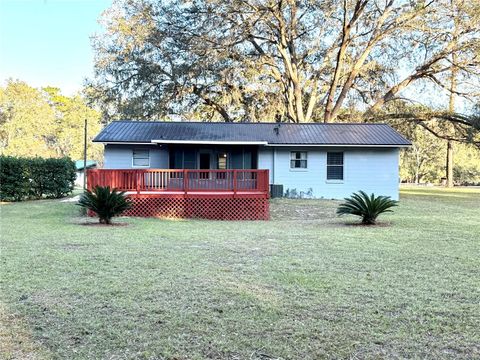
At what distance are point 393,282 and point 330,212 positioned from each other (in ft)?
28.7

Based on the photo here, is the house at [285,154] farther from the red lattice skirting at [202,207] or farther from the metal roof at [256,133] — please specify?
the red lattice skirting at [202,207]

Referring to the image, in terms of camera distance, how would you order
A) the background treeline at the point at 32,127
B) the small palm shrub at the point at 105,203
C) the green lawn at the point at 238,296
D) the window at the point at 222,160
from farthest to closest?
the background treeline at the point at 32,127 → the window at the point at 222,160 → the small palm shrub at the point at 105,203 → the green lawn at the point at 238,296

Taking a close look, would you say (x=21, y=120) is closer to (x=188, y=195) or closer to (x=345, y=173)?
(x=345, y=173)

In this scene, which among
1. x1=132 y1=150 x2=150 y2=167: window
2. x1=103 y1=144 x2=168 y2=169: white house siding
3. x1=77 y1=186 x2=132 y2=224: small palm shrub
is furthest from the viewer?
x1=132 y1=150 x2=150 y2=167: window

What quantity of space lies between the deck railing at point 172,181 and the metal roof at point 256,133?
397cm

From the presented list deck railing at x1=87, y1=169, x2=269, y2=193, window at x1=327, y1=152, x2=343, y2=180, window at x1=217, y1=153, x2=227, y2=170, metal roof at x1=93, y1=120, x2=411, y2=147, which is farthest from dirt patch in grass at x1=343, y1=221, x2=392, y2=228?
window at x1=217, y1=153, x2=227, y2=170

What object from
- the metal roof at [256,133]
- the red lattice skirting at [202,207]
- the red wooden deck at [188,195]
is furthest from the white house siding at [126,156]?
the red lattice skirting at [202,207]

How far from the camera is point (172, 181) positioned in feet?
41.0

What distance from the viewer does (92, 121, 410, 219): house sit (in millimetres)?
17703

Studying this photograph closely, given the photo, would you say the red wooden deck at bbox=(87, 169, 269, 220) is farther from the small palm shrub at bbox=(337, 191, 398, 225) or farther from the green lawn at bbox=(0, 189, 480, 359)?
the green lawn at bbox=(0, 189, 480, 359)

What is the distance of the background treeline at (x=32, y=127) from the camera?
37125 mm

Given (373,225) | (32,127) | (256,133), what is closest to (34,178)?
(256,133)

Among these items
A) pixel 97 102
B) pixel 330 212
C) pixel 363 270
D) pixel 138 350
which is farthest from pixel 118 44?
pixel 138 350

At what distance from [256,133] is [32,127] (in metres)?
27.4
